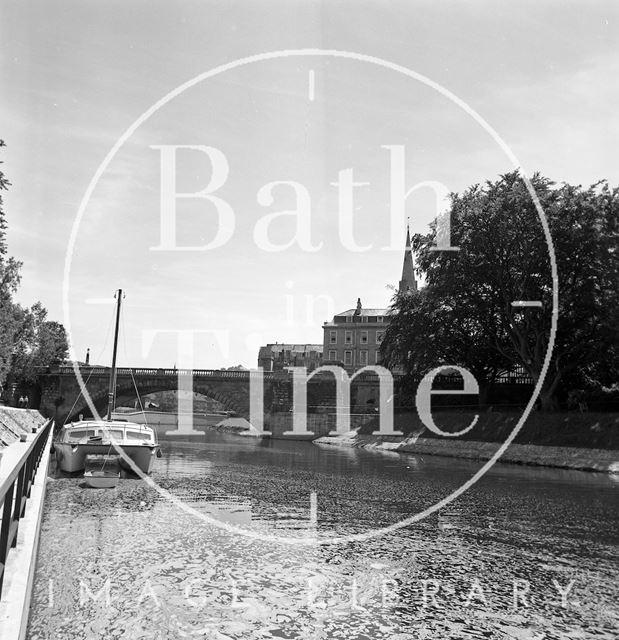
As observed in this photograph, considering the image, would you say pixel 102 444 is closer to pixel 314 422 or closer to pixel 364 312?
pixel 314 422

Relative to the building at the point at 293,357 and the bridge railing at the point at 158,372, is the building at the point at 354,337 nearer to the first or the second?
the building at the point at 293,357

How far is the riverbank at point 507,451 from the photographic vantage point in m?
41.2

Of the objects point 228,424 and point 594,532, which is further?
point 228,424

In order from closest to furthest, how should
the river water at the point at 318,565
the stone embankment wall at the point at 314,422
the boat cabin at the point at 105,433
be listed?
the river water at the point at 318,565
the boat cabin at the point at 105,433
the stone embankment wall at the point at 314,422

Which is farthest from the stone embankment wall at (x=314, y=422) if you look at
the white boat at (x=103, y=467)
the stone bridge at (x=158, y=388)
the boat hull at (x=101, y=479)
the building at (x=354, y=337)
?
the boat hull at (x=101, y=479)

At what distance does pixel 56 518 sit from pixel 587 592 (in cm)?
1404

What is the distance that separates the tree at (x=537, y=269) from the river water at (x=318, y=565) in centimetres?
2438

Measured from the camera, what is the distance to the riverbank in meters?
41.2

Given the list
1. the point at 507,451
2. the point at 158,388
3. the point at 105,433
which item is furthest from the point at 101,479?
the point at 158,388

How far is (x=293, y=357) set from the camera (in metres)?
173

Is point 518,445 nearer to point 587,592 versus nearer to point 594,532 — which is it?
point 594,532

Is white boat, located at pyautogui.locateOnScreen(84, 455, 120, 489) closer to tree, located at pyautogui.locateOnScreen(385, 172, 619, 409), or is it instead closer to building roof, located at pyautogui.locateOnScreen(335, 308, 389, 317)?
tree, located at pyautogui.locateOnScreen(385, 172, 619, 409)

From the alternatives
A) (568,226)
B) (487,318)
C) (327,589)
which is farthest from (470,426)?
(327,589)

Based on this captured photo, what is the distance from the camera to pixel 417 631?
34.4ft
